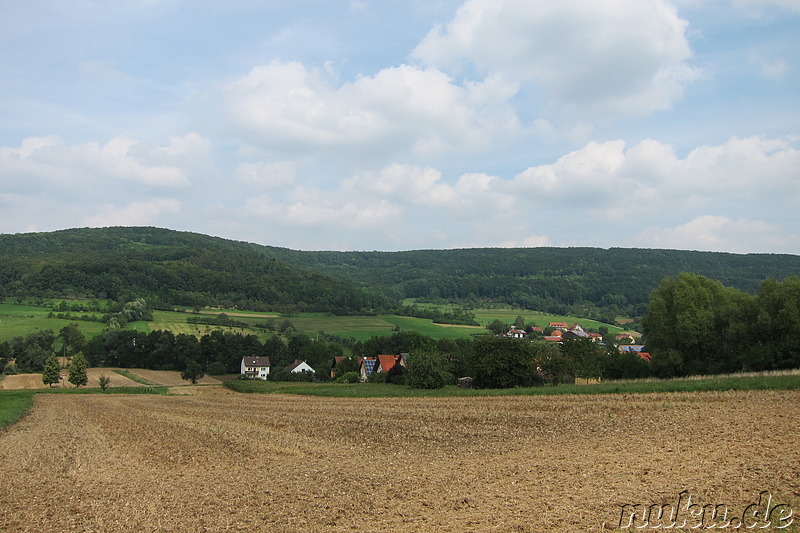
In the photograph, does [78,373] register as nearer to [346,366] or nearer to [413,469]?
[346,366]

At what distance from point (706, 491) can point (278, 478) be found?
33.3 feet

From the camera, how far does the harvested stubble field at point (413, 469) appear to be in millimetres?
10328

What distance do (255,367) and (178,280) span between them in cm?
7281

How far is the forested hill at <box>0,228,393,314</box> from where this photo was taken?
143750 millimetres

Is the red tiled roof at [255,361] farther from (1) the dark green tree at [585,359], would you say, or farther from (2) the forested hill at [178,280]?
(1) the dark green tree at [585,359]

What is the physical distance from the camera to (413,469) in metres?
14.6

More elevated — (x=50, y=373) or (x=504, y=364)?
(x=504, y=364)

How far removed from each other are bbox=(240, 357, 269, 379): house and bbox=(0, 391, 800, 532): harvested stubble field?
244 feet

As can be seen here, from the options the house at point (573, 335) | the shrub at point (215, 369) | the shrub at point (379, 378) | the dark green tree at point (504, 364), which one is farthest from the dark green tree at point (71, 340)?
the house at point (573, 335)

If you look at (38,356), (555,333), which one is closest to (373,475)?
(38,356)

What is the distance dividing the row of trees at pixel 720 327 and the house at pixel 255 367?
7160 centimetres

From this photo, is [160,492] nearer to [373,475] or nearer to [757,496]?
[373,475]

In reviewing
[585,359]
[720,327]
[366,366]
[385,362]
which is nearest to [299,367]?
[366,366]

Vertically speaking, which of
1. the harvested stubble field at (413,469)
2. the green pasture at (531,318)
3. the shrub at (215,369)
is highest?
the harvested stubble field at (413,469)
